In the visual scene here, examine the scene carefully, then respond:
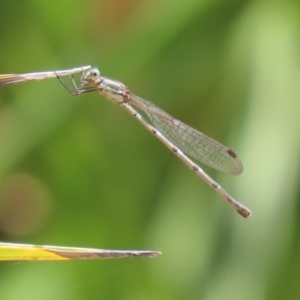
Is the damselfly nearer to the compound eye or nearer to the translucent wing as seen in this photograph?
the translucent wing

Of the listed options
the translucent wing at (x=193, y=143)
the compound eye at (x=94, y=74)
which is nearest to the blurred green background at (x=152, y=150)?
the translucent wing at (x=193, y=143)

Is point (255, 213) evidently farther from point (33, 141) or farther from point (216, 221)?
point (33, 141)

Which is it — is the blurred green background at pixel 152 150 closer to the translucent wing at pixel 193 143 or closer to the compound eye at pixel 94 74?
the translucent wing at pixel 193 143

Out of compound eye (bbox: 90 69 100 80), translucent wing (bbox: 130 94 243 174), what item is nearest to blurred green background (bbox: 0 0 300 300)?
translucent wing (bbox: 130 94 243 174)

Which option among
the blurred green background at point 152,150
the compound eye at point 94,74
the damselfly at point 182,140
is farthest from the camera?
the blurred green background at point 152,150

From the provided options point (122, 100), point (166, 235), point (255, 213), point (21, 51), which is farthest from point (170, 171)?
point (122, 100)

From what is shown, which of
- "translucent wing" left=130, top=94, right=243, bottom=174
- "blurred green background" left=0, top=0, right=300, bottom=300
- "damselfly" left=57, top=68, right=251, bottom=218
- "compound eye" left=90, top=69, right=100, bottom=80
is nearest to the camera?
"compound eye" left=90, top=69, right=100, bottom=80

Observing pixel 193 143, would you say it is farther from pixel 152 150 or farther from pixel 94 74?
pixel 94 74

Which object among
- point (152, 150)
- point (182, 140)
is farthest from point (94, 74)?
point (152, 150)
